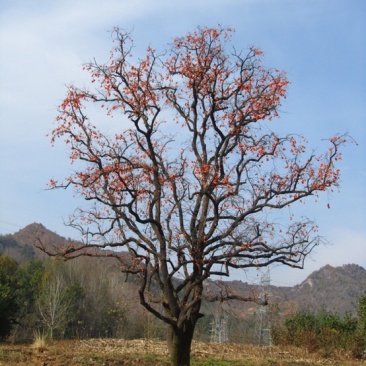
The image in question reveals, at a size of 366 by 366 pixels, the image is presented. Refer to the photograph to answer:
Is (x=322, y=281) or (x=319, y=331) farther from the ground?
(x=322, y=281)

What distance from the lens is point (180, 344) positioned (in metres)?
10.8

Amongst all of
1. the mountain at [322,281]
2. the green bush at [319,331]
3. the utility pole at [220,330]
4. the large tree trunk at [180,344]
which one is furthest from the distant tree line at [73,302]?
the mountain at [322,281]

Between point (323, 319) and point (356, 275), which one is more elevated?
point (356, 275)

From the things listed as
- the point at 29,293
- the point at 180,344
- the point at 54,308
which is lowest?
the point at 180,344

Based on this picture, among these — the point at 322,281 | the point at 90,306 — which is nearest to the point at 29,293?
the point at 90,306

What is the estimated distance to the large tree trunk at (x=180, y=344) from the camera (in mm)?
10727

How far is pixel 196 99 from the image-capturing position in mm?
11336

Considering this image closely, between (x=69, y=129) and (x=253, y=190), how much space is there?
14.1 ft

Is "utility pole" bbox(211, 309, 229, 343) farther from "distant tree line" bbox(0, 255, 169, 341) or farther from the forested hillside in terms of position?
"distant tree line" bbox(0, 255, 169, 341)

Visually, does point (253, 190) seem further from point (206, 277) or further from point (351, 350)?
point (351, 350)

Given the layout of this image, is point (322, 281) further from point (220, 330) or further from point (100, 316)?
point (220, 330)

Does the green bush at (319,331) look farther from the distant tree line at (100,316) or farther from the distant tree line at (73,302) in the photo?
the distant tree line at (73,302)

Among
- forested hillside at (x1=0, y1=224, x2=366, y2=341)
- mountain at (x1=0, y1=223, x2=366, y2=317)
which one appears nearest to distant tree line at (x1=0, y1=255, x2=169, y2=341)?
forested hillside at (x1=0, y1=224, x2=366, y2=341)

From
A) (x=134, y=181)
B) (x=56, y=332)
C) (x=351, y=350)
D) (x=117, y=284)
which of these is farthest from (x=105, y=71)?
(x=117, y=284)
